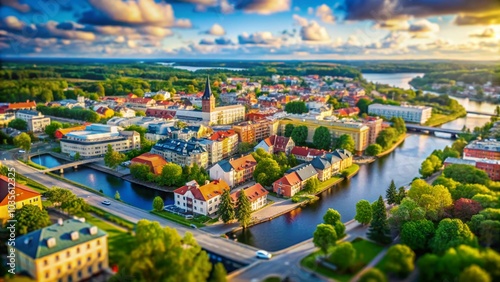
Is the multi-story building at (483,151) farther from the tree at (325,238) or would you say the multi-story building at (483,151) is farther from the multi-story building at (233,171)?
the tree at (325,238)

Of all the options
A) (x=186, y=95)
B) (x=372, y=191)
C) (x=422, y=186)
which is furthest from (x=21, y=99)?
(x=422, y=186)

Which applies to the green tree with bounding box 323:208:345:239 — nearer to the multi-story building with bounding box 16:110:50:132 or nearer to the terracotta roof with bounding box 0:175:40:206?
the terracotta roof with bounding box 0:175:40:206

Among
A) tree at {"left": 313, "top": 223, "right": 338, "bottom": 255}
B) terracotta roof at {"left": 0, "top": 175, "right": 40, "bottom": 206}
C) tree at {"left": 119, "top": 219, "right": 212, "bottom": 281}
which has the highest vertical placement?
terracotta roof at {"left": 0, "top": 175, "right": 40, "bottom": 206}

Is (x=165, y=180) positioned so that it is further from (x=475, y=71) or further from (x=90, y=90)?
(x=475, y=71)

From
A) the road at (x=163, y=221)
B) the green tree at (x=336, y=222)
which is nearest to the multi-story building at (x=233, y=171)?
the road at (x=163, y=221)

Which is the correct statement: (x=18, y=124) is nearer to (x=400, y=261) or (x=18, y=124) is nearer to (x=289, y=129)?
(x=289, y=129)

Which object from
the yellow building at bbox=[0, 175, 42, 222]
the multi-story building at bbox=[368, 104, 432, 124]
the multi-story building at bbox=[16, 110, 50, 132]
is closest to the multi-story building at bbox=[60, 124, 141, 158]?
the multi-story building at bbox=[16, 110, 50, 132]

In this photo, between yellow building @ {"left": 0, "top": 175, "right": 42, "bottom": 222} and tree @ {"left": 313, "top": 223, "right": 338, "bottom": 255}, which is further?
yellow building @ {"left": 0, "top": 175, "right": 42, "bottom": 222}
